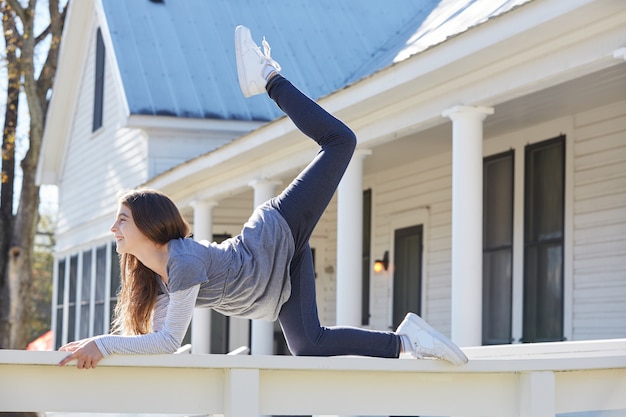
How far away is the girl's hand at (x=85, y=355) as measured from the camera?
10.9 ft

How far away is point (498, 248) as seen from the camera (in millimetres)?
10508

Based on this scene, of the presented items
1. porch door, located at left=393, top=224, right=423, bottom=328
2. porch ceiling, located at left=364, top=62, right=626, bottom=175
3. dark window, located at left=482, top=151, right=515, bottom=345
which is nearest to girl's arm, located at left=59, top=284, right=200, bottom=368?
porch ceiling, located at left=364, top=62, right=626, bottom=175

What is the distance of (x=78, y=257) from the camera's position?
19656 mm

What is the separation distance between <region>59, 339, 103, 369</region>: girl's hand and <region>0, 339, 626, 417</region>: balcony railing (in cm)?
4

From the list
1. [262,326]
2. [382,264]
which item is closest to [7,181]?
[382,264]

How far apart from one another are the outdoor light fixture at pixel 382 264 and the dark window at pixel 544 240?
3337 mm

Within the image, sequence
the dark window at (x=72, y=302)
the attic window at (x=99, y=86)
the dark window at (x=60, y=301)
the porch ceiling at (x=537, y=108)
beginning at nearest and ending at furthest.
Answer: the porch ceiling at (x=537, y=108) → the attic window at (x=99, y=86) → the dark window at (x=72, y=302) → the dark window at (x=60, y=301)

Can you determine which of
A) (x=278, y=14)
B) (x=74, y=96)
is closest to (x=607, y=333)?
(x=278, y=14)

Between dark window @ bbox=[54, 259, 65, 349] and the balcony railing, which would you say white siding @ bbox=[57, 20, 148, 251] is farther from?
the balcony railing

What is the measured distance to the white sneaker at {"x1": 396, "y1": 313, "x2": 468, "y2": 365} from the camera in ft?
12.0

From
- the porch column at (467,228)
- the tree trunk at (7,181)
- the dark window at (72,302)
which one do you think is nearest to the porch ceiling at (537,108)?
the porch column at (467,228)

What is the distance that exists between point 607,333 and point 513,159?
1.96 meters

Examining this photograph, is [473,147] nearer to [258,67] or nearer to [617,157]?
[617,157]

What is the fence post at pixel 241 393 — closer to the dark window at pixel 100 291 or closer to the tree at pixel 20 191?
the dark window at pixel 100 291
